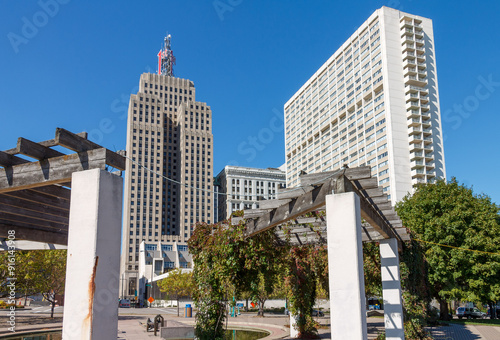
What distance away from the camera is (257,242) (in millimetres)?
9844

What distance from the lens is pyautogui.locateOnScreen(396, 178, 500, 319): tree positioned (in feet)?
73.8

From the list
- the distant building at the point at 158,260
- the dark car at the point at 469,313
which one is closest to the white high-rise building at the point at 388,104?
the dark car at the point at 469,313

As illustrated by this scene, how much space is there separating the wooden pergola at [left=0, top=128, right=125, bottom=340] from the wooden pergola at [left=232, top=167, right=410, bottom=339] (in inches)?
126

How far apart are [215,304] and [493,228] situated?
1980 centimetres

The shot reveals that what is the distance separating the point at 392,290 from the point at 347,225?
5.43 m

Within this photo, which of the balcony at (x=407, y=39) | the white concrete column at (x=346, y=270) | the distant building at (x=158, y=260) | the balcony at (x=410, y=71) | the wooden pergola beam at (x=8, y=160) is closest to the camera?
the wooden pergola beam at (x=8, y=160)

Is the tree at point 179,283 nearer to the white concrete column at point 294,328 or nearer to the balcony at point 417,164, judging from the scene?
the white concrete column at point 294,328

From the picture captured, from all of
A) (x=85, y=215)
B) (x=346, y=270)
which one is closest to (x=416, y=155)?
(x=346, y=270)

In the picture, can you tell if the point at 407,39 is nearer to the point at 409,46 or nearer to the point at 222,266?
the point at 409,46

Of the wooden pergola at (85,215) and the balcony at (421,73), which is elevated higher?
the balcony at (421,73)

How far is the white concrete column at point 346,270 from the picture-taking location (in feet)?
19.8

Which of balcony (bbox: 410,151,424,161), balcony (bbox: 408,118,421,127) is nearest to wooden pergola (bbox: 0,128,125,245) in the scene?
balcony (bbox: 410,151,424,161)

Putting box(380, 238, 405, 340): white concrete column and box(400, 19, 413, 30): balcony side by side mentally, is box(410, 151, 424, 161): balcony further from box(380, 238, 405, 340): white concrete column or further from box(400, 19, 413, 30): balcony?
box(380, 238, 405, 340): white concrete column

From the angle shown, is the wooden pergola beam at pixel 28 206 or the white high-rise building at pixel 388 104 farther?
the white high-rise building at pixel 388 104
